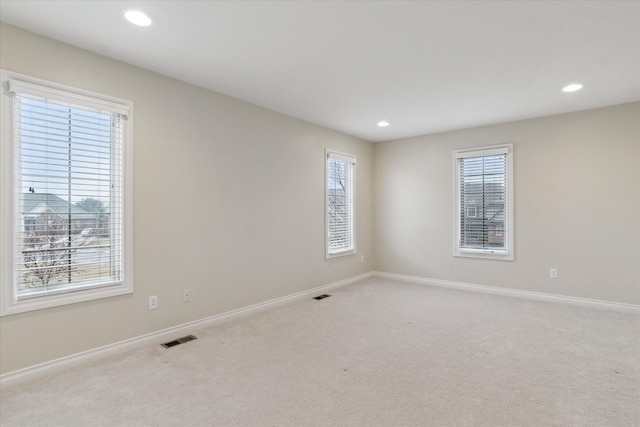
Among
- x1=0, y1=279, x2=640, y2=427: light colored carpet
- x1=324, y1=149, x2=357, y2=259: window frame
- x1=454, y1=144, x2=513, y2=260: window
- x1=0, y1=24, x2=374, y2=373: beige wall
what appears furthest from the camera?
x1=324, y1=149, x2=357, y2=259: window frame

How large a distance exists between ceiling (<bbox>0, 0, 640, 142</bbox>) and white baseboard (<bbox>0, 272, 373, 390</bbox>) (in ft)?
8.24

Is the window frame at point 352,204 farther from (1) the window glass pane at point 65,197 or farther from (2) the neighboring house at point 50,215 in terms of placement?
(2) the neighboring house at point 50,215

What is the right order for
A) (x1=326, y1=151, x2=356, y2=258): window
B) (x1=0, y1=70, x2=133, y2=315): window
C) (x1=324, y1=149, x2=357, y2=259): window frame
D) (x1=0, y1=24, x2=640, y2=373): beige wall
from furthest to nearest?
(x1=326, y1=151, x2=356, y2=258): window → (x1=324, y1=149, x2=357, y2=259): window frame → (x1=0, y1=24, x2=640, y2=373): beige wall → (x1=0, y1=70, x2=133, y2=315): window

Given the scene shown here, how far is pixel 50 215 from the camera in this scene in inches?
101

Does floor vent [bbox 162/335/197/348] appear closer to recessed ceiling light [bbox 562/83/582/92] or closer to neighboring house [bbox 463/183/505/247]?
neighboring house [bbox 463/183/505/247]

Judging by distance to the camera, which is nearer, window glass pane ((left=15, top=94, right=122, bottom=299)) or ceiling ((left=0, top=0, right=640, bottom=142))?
ceiling ((left=0, top=0, right=640, bottom=142))

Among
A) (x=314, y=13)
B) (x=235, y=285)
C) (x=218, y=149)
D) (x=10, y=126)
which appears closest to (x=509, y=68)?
(x=314, y=13)

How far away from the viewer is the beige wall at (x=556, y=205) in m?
4.12

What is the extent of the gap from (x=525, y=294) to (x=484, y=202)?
146 centimetres

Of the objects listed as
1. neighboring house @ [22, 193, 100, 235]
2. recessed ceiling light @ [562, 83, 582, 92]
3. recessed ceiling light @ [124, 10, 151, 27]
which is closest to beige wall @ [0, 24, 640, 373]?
neighboring house @ [22, 193, 100, 235]

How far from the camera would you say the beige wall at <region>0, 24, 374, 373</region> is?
8.45 ft

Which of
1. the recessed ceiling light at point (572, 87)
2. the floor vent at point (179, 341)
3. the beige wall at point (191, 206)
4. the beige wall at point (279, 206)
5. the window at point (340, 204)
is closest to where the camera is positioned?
the beige wall at point (191, 206)

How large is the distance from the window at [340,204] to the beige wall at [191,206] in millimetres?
317

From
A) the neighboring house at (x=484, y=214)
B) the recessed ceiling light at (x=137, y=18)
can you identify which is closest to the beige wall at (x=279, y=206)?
the neighboring house at (x=484, y=214)
